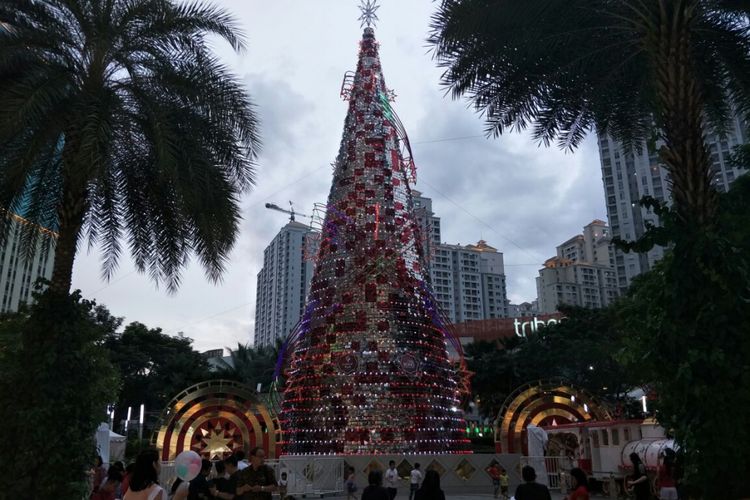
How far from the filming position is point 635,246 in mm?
6973

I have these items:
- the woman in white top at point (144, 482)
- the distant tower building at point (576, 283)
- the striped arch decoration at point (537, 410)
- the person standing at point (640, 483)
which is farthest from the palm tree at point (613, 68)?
the distant tower building at point (576, 283)

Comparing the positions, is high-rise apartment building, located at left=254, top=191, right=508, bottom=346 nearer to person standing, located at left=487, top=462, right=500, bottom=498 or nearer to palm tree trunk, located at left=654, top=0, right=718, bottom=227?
person standing, located at left=487, top=462, right=500, bottom=498

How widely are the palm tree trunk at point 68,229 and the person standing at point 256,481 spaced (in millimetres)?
4358

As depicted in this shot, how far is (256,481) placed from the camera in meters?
6.63

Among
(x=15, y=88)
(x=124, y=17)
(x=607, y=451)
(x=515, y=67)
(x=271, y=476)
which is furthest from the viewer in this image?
(x=607, y=451)

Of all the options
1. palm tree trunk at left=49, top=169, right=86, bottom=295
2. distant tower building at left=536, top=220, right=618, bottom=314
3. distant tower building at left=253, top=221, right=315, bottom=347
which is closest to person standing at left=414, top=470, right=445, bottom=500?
palm tree trunk at left=49, top=169, right=86, bottom=295

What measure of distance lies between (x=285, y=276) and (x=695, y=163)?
315 feet

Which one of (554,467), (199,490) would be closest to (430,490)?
(199,490)

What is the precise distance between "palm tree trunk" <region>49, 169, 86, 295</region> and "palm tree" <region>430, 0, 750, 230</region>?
611 centimetres

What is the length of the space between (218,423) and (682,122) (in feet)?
52.9

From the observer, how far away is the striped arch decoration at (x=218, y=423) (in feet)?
60.8

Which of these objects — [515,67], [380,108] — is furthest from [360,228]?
[515,67]

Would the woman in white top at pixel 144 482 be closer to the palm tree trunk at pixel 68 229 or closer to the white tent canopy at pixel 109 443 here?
the palm tree trunk at pixel 68 229

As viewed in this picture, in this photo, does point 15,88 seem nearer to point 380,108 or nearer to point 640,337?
point 640,337
